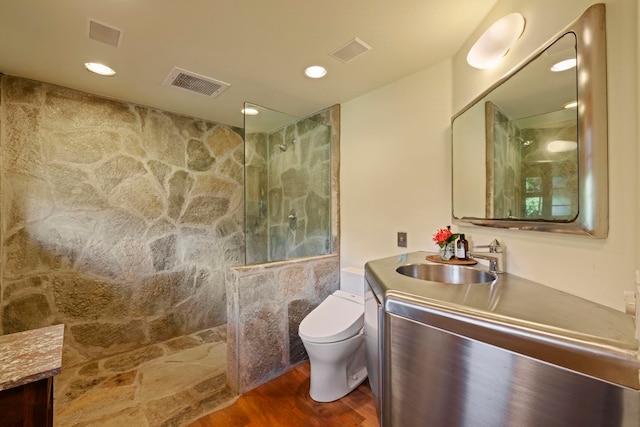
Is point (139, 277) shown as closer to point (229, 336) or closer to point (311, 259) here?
point (229, 336)

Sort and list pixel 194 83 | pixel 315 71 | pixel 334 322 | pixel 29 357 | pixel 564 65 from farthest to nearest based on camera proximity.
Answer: pixel 194 83 < pixel 315 71 < pixel 334 322 < pixel 564 65 < pixel 29 357

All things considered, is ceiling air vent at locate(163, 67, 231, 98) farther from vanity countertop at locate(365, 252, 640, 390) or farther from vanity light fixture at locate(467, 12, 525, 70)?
vanity countertop at locate(365, 252, 640, 390)

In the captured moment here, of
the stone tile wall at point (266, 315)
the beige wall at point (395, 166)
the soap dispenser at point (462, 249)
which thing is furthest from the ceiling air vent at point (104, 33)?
the soap dispenser at point (462, 249)

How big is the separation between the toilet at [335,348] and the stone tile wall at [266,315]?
293mm

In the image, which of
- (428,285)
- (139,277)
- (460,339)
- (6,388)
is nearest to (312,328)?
(428,285)

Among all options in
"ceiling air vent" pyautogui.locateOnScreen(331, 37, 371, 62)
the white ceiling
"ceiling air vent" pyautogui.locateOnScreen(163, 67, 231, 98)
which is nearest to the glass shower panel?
"ceiling air vent" pyautogui.locateOnScreen(163, 67, 231, 98)

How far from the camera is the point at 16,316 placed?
1907mm

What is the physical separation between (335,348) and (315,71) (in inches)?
74.5

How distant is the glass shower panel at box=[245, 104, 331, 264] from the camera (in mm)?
2420

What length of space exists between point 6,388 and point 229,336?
1286mm

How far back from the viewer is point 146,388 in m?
1.87

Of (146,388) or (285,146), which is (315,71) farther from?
(146,388)

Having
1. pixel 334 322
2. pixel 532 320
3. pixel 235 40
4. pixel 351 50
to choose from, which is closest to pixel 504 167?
pixel 532 320

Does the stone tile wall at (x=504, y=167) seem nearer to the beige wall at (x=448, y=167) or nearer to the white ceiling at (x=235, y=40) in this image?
the beige wall at (x=448, y=167)
